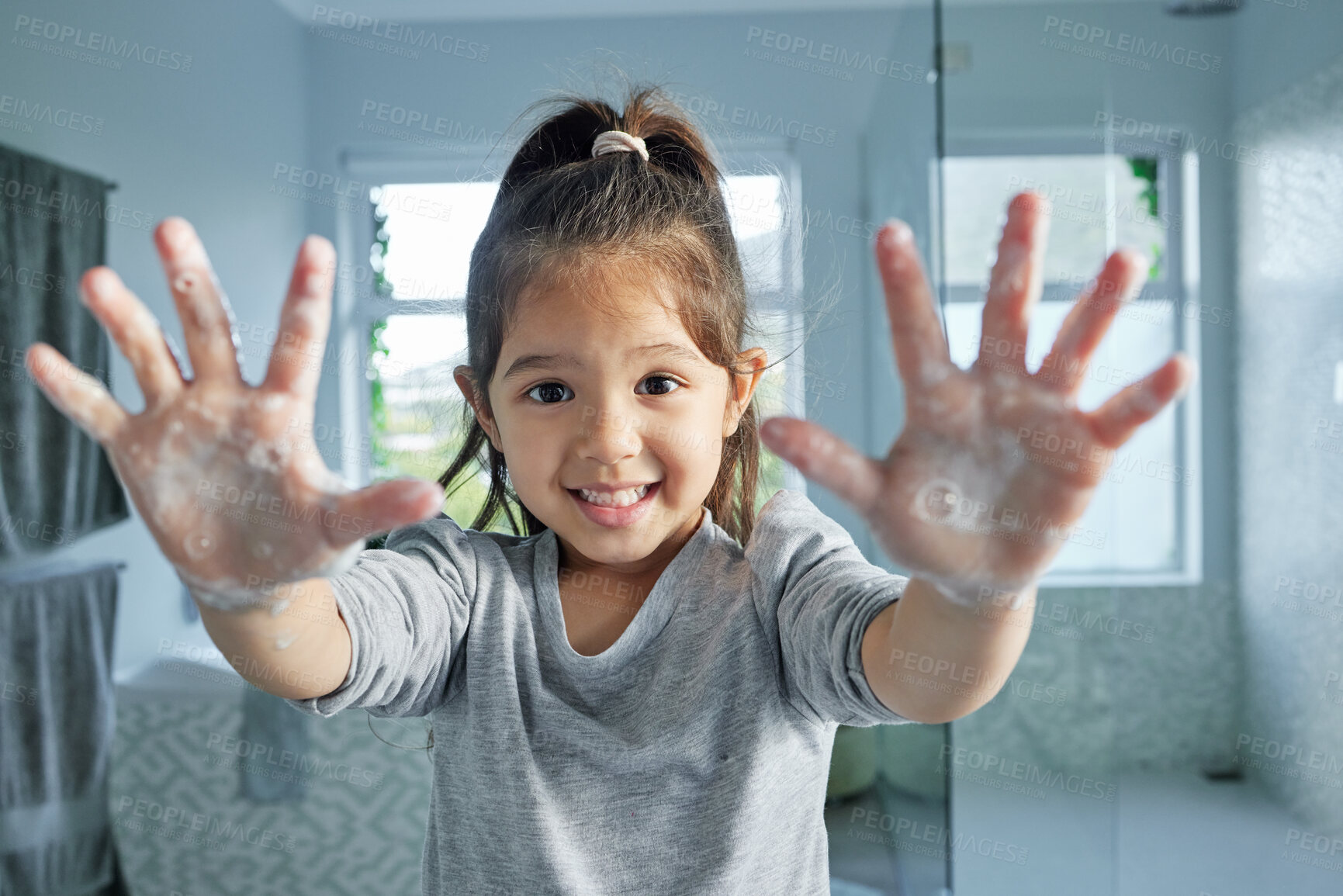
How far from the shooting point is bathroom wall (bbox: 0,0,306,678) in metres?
1.85

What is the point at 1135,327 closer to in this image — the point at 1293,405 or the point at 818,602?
the point at 1293,405

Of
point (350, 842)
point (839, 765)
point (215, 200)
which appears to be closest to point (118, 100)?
point (215, 200)

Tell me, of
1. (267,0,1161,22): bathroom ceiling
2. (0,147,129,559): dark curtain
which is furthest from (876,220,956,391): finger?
(267,0,1161,22): bathroom ceiling

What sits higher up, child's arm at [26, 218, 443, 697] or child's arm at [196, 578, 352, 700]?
child's arm at [26, 218, 443, 697]

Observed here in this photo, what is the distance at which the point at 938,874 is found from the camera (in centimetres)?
161

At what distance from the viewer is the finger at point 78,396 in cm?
36

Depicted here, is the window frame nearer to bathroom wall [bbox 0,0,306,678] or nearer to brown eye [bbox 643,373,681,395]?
bathroom wall [bbox 0,0,306,678]

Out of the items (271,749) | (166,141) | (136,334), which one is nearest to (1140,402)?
(136,334)

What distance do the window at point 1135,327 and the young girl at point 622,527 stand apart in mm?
722

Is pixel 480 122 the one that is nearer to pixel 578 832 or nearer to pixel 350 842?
pixel 350 842

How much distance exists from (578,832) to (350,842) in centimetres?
120

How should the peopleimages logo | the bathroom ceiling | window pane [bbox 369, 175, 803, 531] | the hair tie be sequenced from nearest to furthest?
1. the hair tie
2. window pane [bbox 369, 175, 803, 531]
3. the peopleimages logo
4. the bathroom ceiling

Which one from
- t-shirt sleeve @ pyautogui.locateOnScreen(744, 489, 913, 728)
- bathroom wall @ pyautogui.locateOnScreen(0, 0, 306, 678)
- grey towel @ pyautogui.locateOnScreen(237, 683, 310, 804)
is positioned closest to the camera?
t-shirt sleeve @ pyautogui.locateOnScreen(744, 489, 913, 728)

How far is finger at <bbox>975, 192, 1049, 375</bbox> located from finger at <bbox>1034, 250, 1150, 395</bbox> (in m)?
0.01
